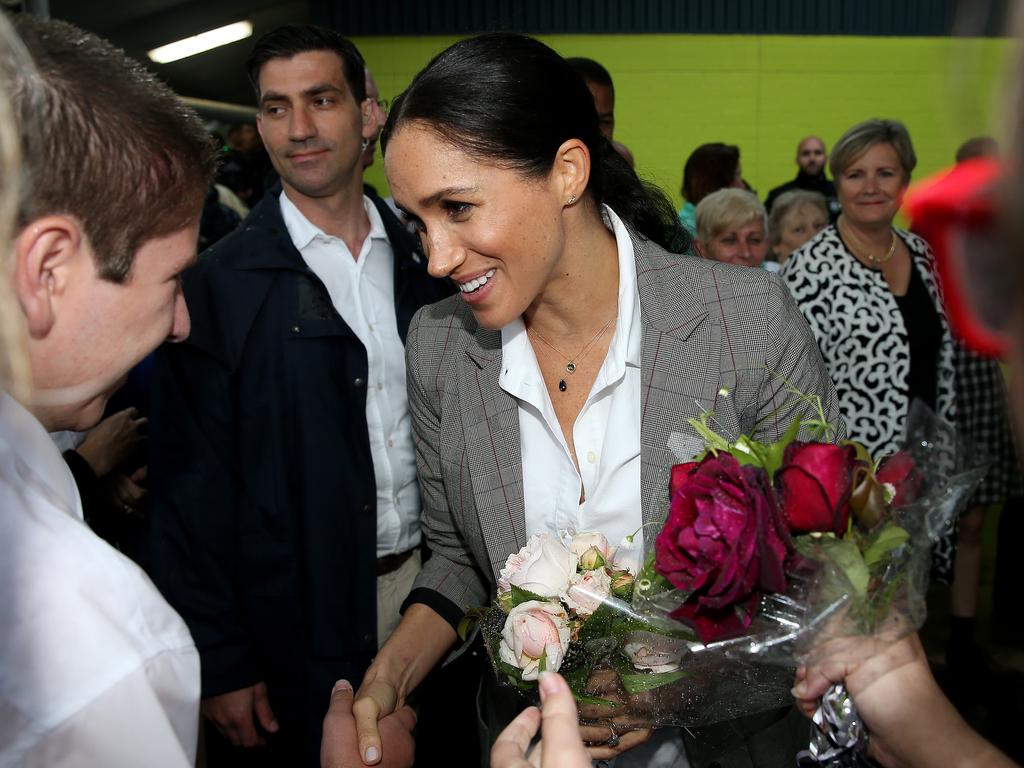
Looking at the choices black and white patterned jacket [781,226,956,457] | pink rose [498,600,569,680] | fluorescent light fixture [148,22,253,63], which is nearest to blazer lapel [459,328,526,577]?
pink rose [498,600,569,680]

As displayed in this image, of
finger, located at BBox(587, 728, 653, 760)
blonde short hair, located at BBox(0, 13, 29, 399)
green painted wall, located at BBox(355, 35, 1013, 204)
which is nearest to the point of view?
blonde short hair, located at BBox(0, 13, 29, 399)

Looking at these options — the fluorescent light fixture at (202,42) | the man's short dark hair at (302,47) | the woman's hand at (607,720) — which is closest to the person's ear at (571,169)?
the woman's hand at (607,720)

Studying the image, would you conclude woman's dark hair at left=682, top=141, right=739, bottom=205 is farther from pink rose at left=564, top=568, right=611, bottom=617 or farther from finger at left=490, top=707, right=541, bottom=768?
finger at left=490, top=707, right=541, bottom=768

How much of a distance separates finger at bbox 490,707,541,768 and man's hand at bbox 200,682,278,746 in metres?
1.51

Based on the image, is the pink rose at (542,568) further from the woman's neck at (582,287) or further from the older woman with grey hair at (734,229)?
the older woman with grey hair at (734,229)

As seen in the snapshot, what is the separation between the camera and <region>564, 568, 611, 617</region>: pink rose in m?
1.38

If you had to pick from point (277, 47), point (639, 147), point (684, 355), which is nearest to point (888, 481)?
point (684, 355)

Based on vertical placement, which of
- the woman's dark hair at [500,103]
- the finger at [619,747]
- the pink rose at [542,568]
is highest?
the woman's dark hair at [500,103]

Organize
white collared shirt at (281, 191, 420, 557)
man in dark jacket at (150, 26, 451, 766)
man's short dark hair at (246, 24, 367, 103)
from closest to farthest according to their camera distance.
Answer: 1. man in dark jacket at (150, 26, 451, 766)
2. white collared shirt at (281, 191, 420, 557)
3. man's short dark hair at (246, 24, 367, 103)

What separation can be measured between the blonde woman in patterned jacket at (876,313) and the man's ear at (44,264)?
2.85 m

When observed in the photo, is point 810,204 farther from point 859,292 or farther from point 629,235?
point 629,235

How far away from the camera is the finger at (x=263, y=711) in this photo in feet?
8.18

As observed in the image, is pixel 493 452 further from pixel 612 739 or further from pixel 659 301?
pixel 612 739

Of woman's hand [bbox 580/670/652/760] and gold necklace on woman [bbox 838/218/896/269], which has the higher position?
gold necklace on woman [bbox 838/218/896/269]
